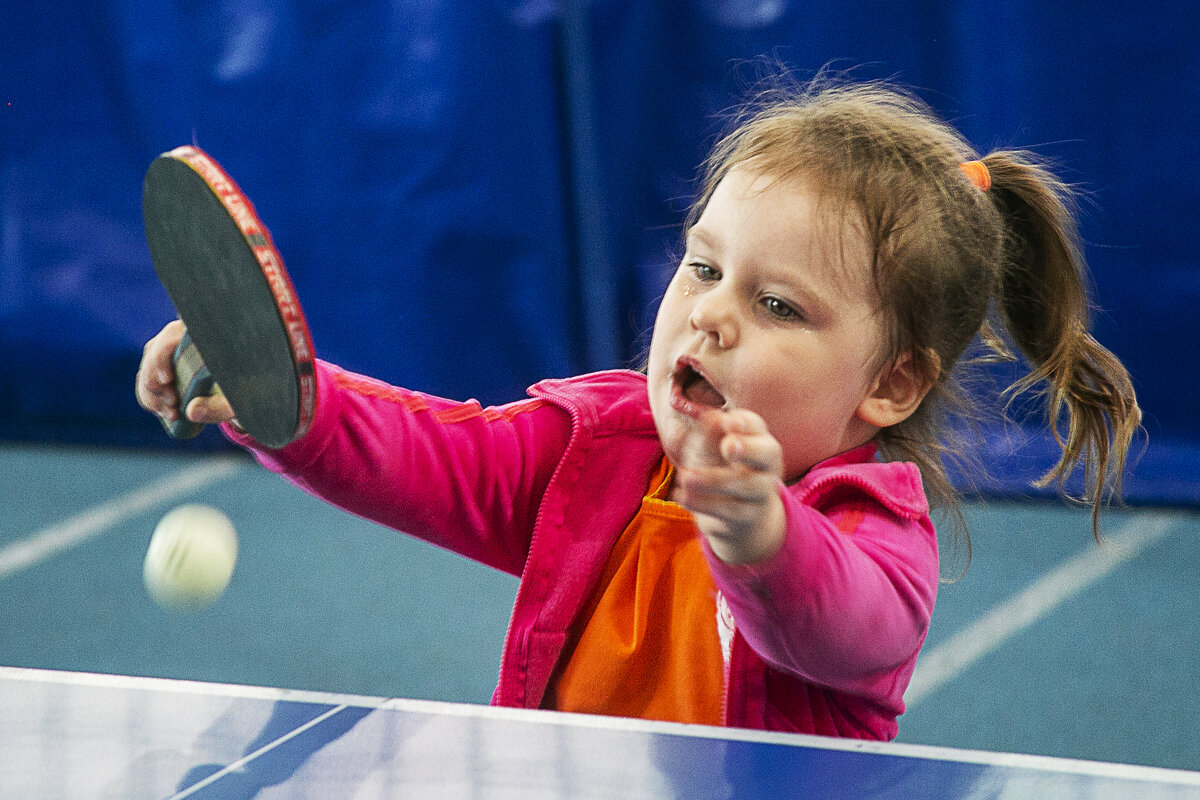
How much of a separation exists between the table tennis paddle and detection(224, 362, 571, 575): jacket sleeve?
109 millimetres

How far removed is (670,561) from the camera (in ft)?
3.90

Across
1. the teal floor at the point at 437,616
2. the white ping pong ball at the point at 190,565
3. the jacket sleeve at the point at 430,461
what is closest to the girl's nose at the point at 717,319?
the jacket sleeve at the point at 430,461

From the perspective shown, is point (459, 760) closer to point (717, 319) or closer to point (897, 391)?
point (717, 319)

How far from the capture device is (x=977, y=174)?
1.20m

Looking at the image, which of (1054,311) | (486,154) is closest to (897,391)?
(1054,311)

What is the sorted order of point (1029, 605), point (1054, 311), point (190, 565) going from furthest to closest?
1. point (1029, 605)
2. point (190, 565)
3. point (1054, 311)

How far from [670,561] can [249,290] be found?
463 mm

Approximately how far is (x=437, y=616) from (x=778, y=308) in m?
1.51

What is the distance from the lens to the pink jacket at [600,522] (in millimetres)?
920

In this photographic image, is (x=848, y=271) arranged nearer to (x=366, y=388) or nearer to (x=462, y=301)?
(x=366, y=388)

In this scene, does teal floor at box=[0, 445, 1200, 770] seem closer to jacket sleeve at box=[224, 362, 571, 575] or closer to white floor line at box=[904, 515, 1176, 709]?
white floor line at box=[904, 515, 1176, 709]

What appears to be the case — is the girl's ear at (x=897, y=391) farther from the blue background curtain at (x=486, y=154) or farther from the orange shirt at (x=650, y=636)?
the blue background curtain at (x=486, y=154)

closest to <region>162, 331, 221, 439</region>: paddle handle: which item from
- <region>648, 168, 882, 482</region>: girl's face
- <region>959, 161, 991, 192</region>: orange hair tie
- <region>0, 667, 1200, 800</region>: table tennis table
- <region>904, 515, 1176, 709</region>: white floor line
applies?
<region>0, 667, 1200, 800</region>: table tennis table

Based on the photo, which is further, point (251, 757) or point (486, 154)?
point (486, 154)
